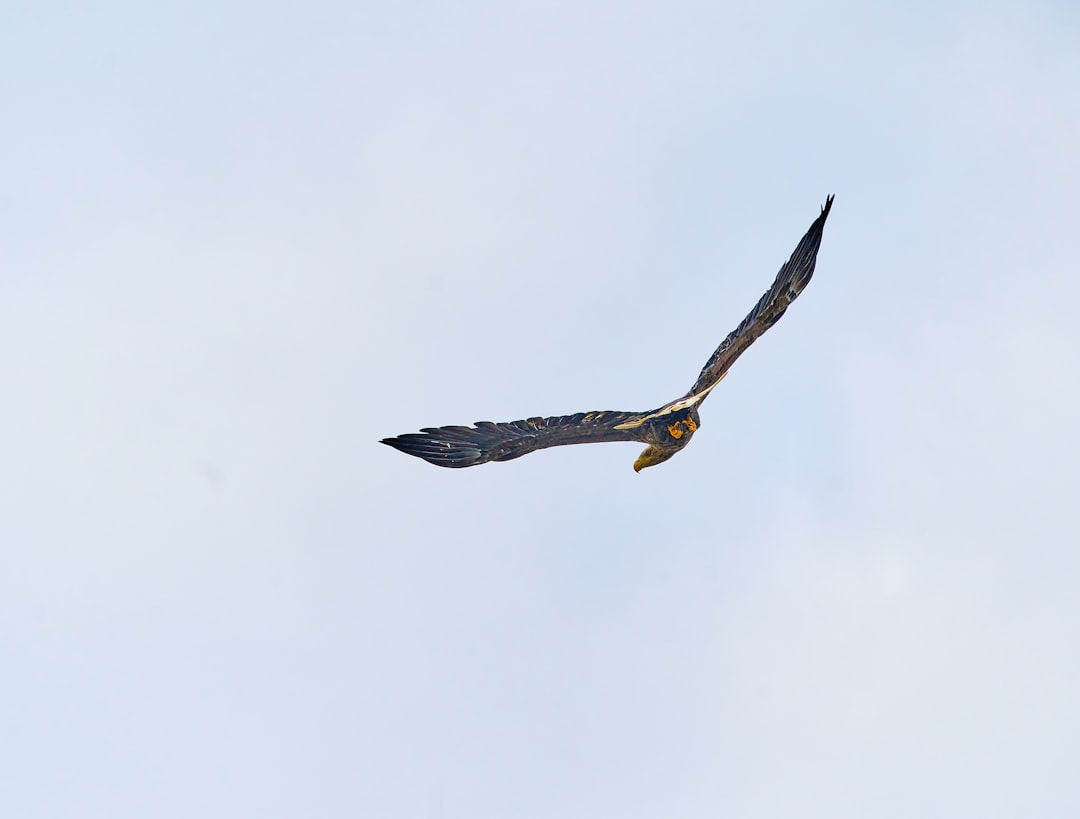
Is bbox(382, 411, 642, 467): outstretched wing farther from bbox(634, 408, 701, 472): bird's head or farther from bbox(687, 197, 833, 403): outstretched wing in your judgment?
bbox(687, 197, 833, 403): outstretched wing

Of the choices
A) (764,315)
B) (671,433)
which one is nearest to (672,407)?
(671,433)

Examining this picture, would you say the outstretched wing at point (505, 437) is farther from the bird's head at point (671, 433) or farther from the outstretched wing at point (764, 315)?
the outstretched wing at point (764, 315)

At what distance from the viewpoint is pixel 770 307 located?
203 feet

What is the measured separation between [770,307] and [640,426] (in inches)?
242

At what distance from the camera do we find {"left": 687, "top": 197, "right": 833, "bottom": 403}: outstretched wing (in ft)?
203

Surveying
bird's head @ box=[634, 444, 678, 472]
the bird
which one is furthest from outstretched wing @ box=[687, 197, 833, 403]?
bird's head @ box=[634, 444, 678, 472]

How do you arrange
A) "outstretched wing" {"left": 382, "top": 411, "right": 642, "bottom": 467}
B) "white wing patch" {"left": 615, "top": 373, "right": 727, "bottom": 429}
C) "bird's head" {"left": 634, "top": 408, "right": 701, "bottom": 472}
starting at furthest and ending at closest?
"bird's head" {"left": 634, "top": 408, "right": 701, "bottom": 472} → "white wing patch" {"left": 615, "top": 373, "right": 727, "bottom": 429} → "outstretched wing" {"left": 382, "top": 411, "right": 642, "bottom": 467}

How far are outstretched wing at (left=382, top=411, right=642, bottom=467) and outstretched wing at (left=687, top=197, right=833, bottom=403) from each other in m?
3.59

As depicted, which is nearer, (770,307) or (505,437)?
(505,437)

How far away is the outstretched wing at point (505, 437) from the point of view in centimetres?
5912

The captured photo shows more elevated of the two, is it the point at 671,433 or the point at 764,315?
the point at 764,315

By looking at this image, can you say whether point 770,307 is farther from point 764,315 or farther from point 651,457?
point 651,457

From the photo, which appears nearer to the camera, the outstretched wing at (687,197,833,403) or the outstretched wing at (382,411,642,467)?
the outstretched wing at (382,411,642,467)

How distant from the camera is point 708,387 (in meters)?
62.5
